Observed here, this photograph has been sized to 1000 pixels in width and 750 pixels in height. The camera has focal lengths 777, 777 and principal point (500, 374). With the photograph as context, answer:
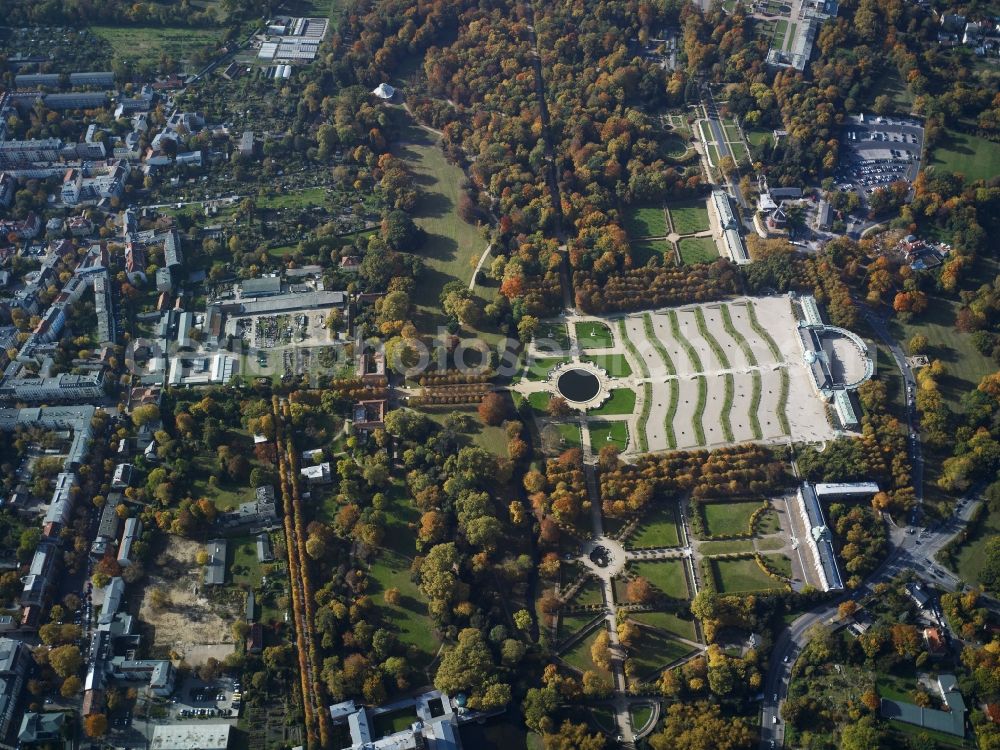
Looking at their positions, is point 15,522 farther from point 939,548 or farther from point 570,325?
point 939,548

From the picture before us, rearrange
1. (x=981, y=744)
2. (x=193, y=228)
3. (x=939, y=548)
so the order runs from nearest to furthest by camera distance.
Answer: (x=981, y=744)
(x=939, y=548)
(x=193, y=228)

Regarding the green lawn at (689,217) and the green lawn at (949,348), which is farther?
the green lawn at (689,217)

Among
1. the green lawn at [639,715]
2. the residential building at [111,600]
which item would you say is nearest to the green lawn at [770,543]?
the green lawn at [639,715]

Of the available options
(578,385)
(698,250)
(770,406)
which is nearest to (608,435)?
(578,385)

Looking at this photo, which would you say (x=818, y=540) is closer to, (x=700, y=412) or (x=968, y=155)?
(x=700, y=412)

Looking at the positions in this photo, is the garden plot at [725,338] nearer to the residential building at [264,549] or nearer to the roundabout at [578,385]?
the roundabout at [578,385]

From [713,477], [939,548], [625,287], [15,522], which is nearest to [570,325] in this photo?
[625,287]
